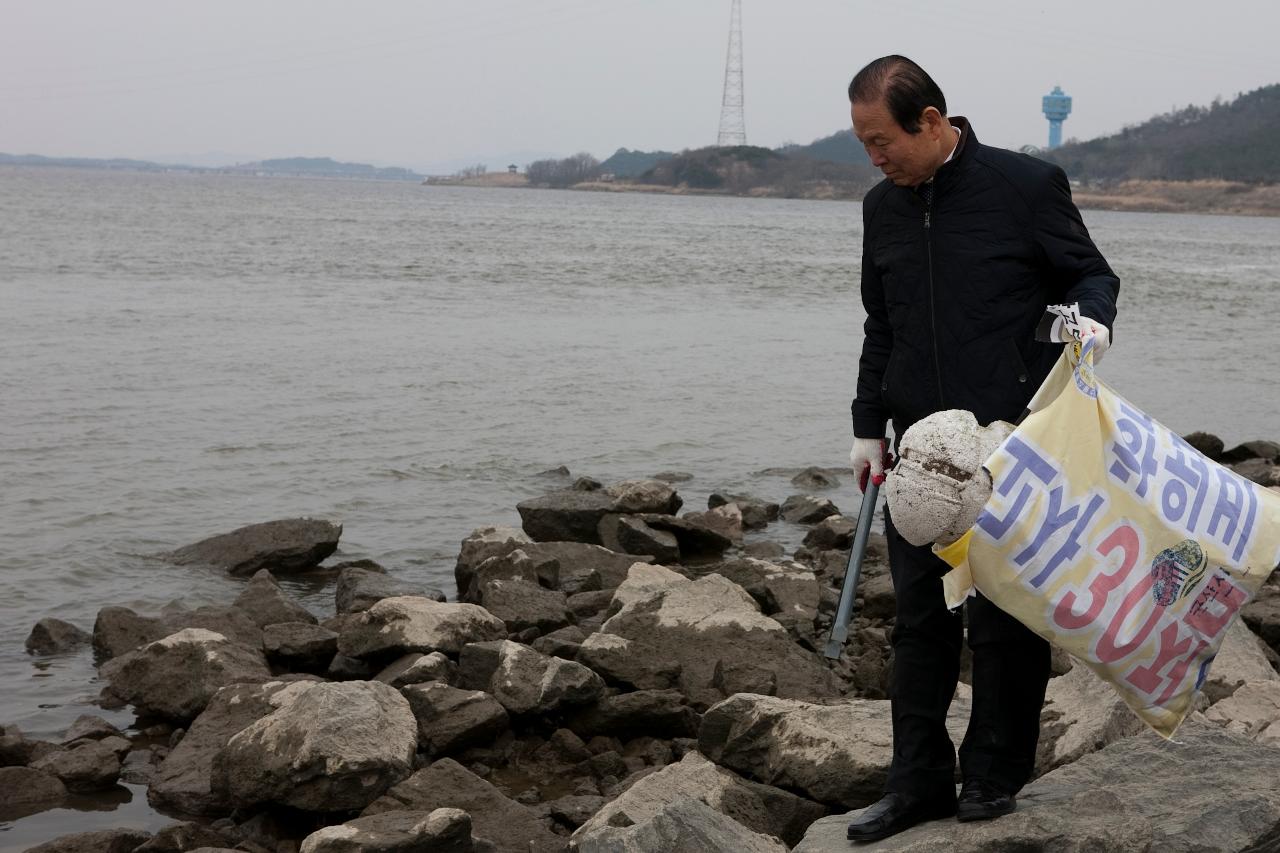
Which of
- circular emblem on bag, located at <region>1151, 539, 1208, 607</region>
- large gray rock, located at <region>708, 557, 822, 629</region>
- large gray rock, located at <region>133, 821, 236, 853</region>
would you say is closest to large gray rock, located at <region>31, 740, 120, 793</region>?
large gray rock, located at <region>133, 821, 236, 853</region>

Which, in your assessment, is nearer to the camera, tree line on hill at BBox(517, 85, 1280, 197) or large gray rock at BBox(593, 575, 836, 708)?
large gray rock at BBox(593, 575, 836, 708)

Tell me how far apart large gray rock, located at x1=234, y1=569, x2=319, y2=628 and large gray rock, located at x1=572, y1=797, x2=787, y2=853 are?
4536mm

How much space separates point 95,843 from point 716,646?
2967 mm

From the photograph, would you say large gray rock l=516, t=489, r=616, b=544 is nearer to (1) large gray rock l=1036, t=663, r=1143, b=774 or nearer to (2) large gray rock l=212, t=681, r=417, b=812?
(2) large gray rock l=212, t=681, r=417, b=812

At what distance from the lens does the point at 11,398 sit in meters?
16.6

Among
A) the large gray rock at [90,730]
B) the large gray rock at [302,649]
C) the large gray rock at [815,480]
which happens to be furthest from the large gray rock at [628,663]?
the large gray rock at [815,480]

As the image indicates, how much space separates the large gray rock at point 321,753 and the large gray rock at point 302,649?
70.9 inches

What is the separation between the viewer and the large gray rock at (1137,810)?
3.60m

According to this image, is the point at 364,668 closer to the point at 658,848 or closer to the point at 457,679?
the point at 457,679

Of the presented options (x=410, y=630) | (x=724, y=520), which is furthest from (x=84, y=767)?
(x=724, y=520)

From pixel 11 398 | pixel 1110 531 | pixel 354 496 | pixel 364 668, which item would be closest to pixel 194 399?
pixel 11 398

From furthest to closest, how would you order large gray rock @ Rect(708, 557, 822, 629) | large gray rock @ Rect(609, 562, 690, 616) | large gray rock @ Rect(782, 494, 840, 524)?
large gray rock @ Rect(782, 494, 840, 524)
large gray rock @ Rect(708, 557, 822, 629)
large gray rock @ Rect(609, 562, 690, 616)

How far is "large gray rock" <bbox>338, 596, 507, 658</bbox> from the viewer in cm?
712

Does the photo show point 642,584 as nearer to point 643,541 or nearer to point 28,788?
point 643,541
